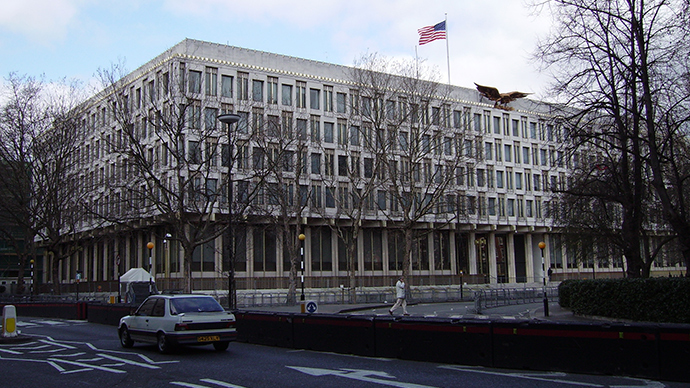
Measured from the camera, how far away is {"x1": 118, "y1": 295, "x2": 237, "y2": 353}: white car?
15164 mm

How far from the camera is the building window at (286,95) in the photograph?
5712 cm

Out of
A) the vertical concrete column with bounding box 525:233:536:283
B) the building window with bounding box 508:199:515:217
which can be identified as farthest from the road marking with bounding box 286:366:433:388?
the vertical concrete column with bounding box 525:233:536:283

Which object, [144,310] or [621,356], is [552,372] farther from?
[144,310]

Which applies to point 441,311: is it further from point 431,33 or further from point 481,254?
point 481,254

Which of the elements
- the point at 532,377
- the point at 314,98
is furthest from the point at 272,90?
the point at 532,377

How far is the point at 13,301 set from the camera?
Result: 142ft

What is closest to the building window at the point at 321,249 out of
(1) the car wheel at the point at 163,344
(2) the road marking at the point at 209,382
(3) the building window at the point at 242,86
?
(3) the building window at the point at 242,86

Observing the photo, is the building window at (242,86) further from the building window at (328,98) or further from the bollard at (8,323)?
the bollard at (8,323)

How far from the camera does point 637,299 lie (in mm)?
21297

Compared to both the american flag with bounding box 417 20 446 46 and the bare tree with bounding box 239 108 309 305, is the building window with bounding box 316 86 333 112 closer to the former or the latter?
the bare tree with bounding box 239 108 309 305

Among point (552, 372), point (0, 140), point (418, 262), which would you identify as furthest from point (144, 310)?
point (418, 262)

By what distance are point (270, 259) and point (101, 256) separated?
2231cm

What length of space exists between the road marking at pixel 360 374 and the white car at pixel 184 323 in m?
3.28

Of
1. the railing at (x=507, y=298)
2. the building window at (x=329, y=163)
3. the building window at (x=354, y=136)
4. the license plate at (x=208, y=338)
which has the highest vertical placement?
the building window at (x=354, y=136)
